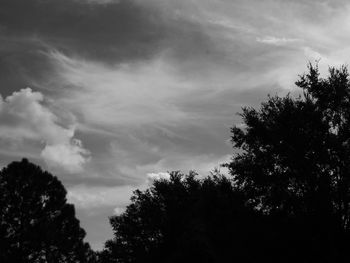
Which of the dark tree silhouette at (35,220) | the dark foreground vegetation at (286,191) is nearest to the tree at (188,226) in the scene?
the dark foreground vegetation at (286,191)

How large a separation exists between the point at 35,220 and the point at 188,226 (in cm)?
1844

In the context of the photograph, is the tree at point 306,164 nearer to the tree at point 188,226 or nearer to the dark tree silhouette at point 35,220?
the tree at point 188,226

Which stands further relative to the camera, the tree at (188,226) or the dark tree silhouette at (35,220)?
the dark tree silhouette at (35,220)

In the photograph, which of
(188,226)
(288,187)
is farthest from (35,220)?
(288,187)

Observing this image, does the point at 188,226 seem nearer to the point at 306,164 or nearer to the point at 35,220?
the point at 306,164

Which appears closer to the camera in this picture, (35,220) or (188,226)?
(188,226)

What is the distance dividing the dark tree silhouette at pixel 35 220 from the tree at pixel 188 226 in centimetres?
608

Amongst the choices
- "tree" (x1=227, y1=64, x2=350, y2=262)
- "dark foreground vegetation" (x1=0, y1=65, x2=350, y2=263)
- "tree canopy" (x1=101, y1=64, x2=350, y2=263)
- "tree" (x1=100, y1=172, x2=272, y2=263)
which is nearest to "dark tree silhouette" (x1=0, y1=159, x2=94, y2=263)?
"tree" (x1=100, y1=172, x2=272, y2=263)

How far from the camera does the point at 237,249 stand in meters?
25.7

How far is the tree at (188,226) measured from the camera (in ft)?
84.3

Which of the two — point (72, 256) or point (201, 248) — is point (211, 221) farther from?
point (72, 256)

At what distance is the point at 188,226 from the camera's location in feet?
110

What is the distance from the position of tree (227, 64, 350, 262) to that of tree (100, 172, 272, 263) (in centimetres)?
133

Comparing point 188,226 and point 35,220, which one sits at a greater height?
point 35,220
